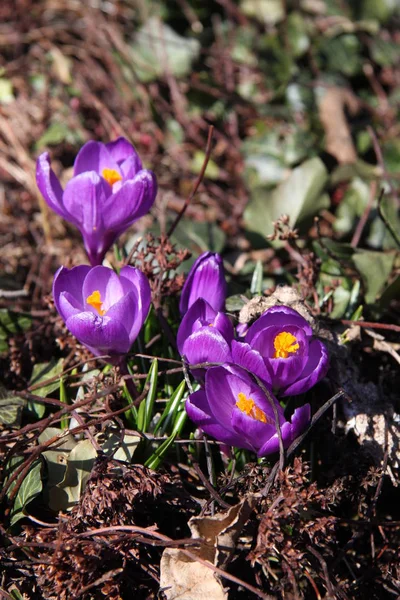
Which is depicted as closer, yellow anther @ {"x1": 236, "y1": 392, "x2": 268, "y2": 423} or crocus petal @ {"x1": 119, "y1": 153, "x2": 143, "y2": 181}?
yellow anther @ {"x1": 236, "y1": 392, "x2": 268, "y2": 423}

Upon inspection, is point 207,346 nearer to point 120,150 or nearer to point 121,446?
point 121,446

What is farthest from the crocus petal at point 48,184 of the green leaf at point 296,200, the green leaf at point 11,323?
the green leaf at point 296,200

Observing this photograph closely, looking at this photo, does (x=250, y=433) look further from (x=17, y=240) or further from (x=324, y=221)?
(x=17, y=240)

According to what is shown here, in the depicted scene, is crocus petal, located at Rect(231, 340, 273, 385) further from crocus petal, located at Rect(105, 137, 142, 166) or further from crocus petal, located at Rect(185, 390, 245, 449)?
crocus petal, located at Rect(105, 137, 142, 166)

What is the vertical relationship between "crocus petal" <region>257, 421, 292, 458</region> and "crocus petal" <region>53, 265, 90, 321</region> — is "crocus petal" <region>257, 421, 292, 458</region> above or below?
below

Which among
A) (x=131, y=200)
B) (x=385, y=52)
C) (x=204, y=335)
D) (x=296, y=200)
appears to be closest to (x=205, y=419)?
(x=204, y=335)

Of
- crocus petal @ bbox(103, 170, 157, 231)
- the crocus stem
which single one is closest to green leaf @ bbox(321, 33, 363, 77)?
crocus petal @ bbox(103, 170, 157, 231)

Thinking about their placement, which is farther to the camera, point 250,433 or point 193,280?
point 193,280

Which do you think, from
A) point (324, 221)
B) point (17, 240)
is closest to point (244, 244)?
point (324, 221)
